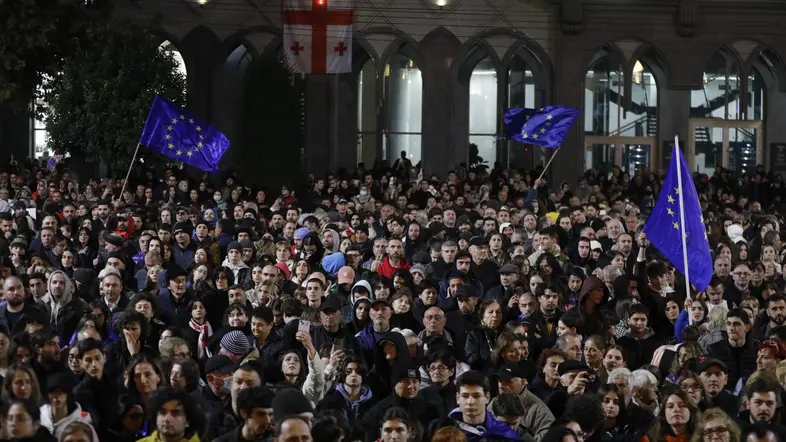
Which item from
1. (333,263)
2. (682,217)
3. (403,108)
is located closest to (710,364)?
(682,217)

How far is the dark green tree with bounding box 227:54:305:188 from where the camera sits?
32.6 meters

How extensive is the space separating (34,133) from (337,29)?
8.83 meters

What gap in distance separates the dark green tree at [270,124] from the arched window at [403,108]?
5159mm

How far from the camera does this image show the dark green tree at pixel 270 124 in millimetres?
32625

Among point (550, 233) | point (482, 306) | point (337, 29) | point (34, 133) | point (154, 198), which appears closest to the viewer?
point (482, 306)

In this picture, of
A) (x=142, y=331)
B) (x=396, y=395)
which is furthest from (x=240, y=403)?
(x=142, y=331)

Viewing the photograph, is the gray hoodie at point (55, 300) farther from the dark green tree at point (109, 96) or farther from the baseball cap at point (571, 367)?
the dark green tree at point (109, 96)

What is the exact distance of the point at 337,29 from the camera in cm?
3462

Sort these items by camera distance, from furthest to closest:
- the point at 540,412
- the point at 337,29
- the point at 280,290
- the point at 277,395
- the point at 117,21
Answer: the point at 337,29
the point at 117,21
the point at 280,290
the point at 540,412
the point at 277,395

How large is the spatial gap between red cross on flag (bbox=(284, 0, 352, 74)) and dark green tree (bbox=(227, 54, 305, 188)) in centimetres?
109

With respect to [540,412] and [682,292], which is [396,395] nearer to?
[540,412]

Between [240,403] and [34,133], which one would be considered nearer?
[240,403]

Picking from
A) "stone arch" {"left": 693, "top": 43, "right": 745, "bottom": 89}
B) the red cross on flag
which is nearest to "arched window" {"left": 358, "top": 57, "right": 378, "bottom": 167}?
the red cross on flag

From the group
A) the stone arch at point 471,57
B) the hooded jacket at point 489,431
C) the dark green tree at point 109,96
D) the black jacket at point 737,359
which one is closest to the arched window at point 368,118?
the stone arch at point 471,57
